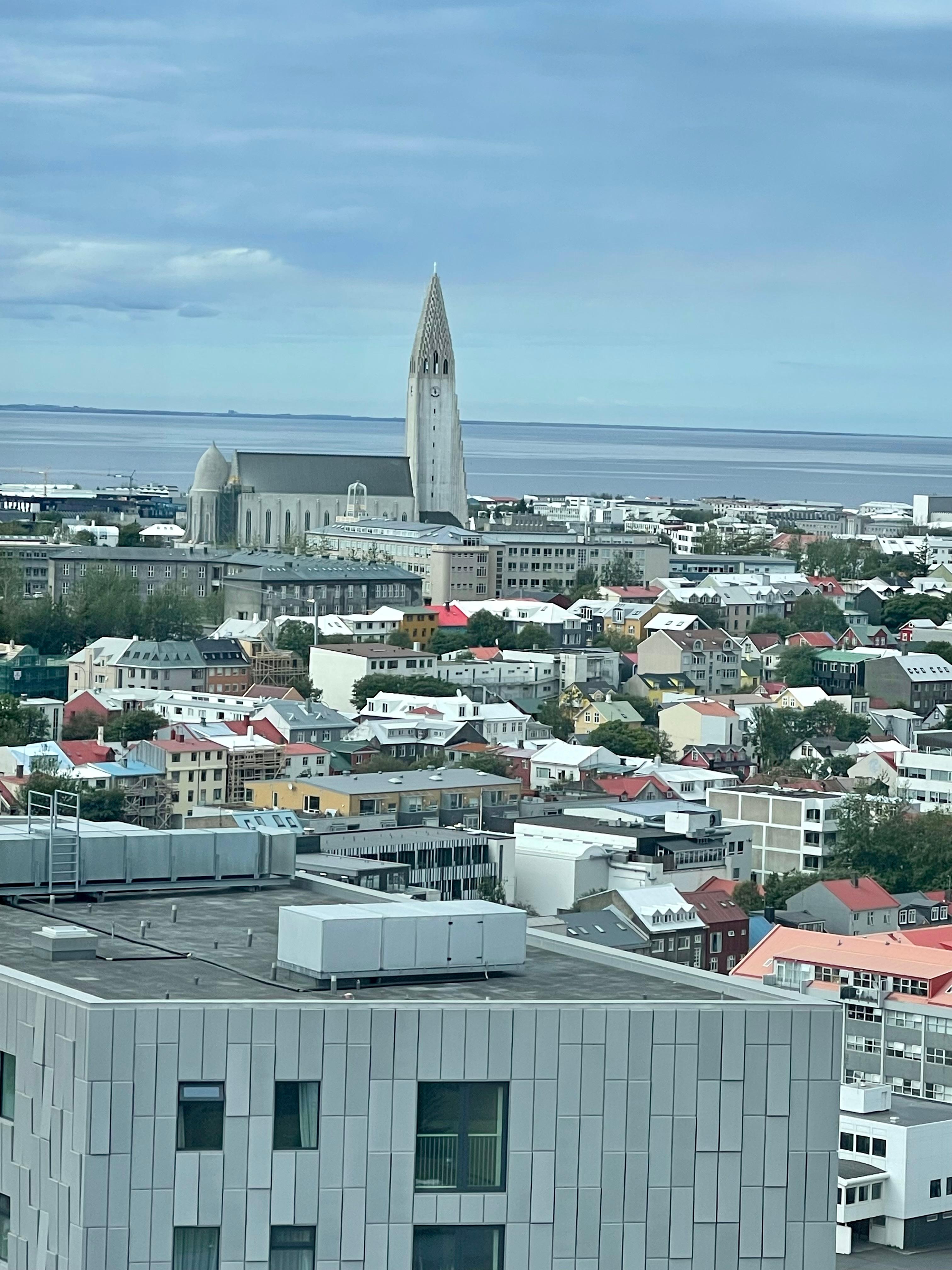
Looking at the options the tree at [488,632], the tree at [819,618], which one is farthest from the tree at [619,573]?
the tree at [488,632]

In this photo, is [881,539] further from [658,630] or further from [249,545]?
[658,630]

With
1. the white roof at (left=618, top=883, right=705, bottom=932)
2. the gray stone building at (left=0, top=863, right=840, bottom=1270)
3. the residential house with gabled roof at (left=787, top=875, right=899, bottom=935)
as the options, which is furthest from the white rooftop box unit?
the residential house with gabled roof at (left=787, top=875, right=899, bottom=935)

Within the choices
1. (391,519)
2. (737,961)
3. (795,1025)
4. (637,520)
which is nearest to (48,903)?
(795,1025)

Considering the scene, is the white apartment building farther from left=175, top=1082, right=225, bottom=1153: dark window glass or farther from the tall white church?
the tall white church

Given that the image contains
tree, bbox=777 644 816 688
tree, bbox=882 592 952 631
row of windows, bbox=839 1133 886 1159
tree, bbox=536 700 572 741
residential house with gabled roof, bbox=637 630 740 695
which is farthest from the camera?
tree, bbox=882 592 952 631

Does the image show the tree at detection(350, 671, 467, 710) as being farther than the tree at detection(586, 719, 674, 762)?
Yes

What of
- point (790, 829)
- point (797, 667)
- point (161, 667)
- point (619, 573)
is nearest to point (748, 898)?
point (790, 829)
